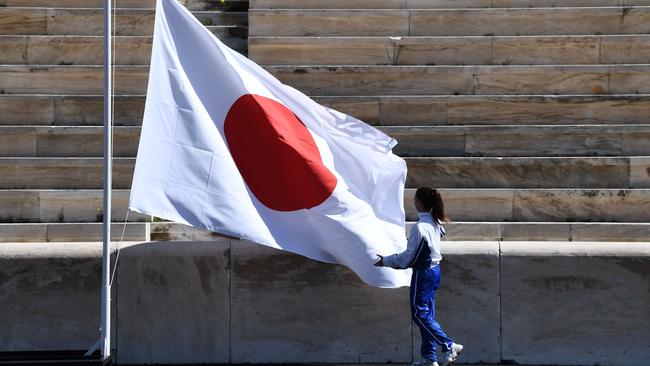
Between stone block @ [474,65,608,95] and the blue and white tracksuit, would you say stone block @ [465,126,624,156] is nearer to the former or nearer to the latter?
stone block @ [474,65,608,95]

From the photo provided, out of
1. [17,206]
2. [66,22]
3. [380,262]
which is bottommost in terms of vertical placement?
[380,262]

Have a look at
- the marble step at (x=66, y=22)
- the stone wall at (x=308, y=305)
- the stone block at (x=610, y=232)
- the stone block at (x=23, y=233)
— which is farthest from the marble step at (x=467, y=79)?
the stone wall at (x=308, y=305)

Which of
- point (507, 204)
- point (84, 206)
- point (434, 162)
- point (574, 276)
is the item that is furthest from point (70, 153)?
point (574, 276)

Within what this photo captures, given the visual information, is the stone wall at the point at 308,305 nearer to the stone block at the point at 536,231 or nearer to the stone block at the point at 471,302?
the stone block at the point at 471,302

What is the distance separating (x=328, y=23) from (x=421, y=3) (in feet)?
4.07

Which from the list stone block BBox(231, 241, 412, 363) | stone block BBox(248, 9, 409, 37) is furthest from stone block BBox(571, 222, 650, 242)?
stone block BBox(248, 9, 409, 37)

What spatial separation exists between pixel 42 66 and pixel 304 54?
118 inches

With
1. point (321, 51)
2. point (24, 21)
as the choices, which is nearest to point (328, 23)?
point (321, 51)

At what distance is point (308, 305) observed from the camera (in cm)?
936

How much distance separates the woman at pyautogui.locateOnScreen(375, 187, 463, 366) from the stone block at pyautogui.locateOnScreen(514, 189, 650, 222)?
2.82 meters

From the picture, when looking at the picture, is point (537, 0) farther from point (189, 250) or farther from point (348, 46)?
point (189, 250)

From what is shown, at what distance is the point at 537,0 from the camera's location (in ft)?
44.4

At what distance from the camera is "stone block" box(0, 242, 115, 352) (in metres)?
9.27

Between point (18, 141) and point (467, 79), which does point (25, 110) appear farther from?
point (467, 79)
